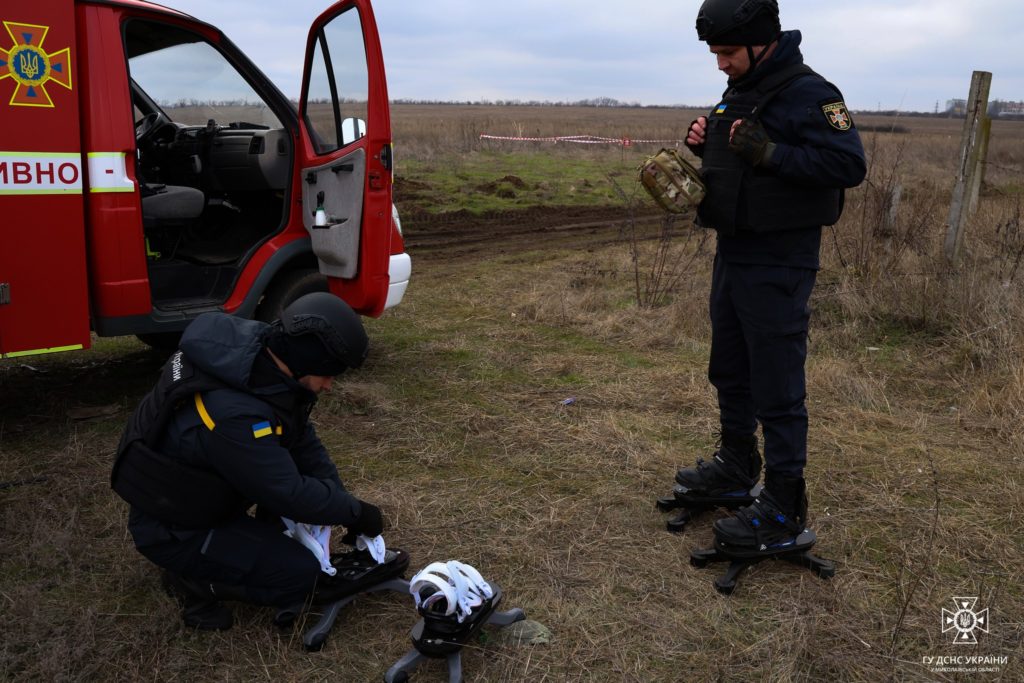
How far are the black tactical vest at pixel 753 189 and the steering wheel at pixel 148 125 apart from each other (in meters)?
4.00

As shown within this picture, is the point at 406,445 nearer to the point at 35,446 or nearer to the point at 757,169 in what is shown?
the point at 35,446

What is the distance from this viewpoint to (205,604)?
290cm

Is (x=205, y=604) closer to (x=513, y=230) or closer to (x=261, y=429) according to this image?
(x=261, y=429)

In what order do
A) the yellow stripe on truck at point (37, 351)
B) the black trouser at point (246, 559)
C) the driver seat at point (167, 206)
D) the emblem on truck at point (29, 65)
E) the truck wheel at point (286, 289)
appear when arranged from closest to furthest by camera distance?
the black trouser at point (246, 559) < the emblem on truck at point (29, 65) < the yellow stripe on truck at point (37, 351) < the driver seat at point (167, 206) < the truck wheel at point (286, 289)

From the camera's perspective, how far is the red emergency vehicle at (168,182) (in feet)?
13.1

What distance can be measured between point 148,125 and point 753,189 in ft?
14.1

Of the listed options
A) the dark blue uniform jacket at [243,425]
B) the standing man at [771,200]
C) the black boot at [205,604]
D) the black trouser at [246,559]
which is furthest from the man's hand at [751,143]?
the black boot at [205,604]

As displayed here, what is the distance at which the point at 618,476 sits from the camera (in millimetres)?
4164

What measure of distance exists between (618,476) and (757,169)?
1.74 metres

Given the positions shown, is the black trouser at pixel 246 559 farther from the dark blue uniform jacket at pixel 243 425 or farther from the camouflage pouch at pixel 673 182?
the camouflage pouch at pixel 673 182

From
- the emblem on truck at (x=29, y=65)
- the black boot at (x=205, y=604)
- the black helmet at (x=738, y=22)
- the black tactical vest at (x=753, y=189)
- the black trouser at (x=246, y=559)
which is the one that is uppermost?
the black helmet at (x=738, y=22)

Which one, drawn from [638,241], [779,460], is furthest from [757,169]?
[638,241]

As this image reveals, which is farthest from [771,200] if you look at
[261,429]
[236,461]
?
[236,461]

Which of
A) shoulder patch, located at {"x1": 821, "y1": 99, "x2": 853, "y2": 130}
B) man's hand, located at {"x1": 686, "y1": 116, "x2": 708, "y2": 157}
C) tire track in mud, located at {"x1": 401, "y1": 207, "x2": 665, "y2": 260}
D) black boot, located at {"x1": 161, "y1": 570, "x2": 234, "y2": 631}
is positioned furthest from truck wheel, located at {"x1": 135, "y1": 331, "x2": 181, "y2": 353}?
shoulder patch, located at {"x1": 821, "y1": 99, "x2": 853, "y2": 130}
